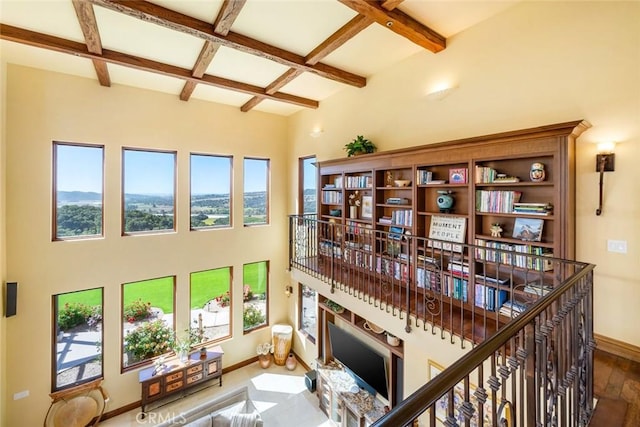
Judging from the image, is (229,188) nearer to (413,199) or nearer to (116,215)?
(116,215)

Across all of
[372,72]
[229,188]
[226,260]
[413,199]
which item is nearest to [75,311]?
[226,260]

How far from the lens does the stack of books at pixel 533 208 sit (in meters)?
2.57

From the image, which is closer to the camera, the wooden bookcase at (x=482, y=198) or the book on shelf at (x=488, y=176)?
the wooden bookcase at (x=482, y=198)

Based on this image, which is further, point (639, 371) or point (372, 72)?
point (372, 72)

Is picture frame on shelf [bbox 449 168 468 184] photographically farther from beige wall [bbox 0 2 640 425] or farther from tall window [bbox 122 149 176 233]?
tall window [bbox 122 149 176 233]

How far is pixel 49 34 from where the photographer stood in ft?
10.8

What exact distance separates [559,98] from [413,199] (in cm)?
172

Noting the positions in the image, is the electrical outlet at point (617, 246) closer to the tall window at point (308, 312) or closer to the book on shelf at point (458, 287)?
the book on shelf at point (458, 287)

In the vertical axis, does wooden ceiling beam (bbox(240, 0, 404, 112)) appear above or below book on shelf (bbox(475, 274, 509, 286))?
above

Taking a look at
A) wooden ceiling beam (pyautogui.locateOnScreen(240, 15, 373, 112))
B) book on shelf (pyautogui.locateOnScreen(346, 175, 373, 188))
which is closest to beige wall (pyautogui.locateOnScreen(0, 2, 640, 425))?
book on shelf (pyautogui.locateOnScreen(346, 175, 373, 188))

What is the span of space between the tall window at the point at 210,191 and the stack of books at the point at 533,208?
5173 millimetres

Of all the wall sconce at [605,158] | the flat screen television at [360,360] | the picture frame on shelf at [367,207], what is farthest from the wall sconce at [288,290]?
the wall sconce at [605,158]

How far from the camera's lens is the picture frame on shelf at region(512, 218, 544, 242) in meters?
2.65

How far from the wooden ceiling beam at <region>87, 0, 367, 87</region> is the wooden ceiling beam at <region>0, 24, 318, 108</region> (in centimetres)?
122
